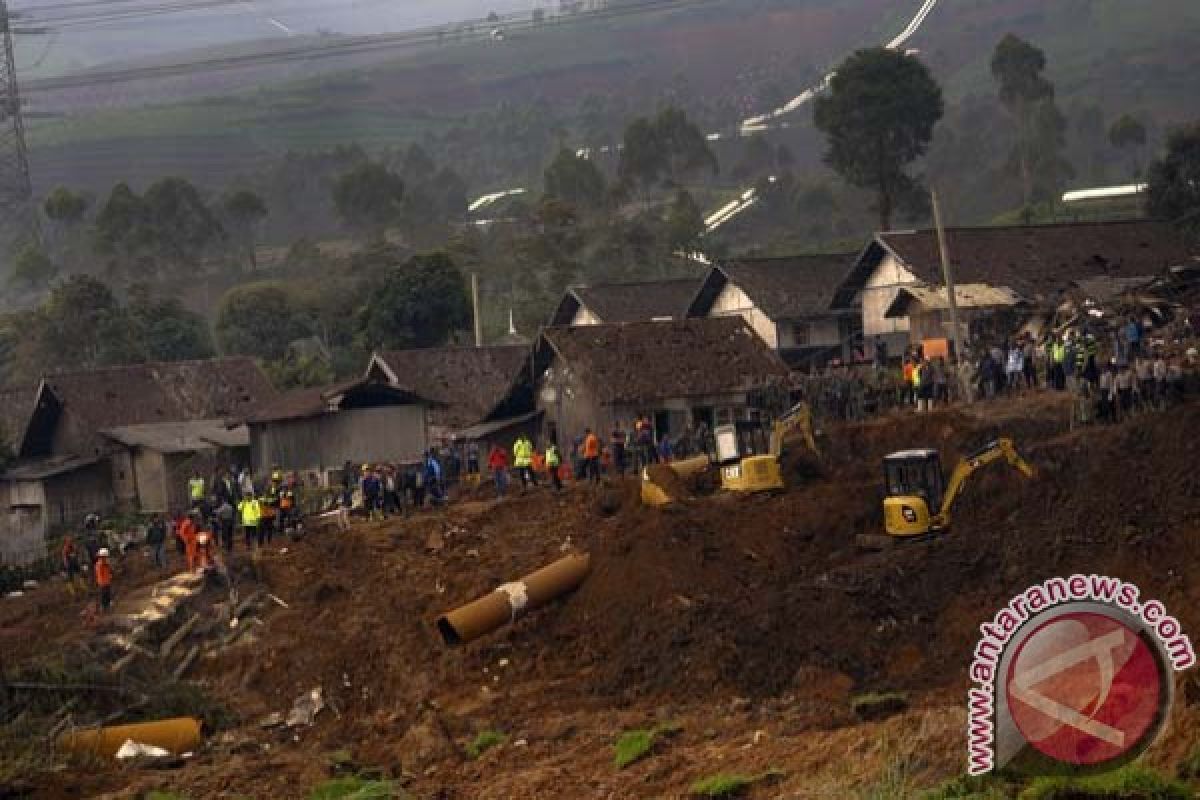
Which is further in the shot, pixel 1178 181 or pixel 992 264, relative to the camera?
pixel 1178 181

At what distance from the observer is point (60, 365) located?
8081 cm

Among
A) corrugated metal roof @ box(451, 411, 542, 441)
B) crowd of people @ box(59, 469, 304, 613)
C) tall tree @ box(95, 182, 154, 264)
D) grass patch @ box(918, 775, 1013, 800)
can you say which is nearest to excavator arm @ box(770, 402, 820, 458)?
crowd of people @ box(59, 469, 304, 613)

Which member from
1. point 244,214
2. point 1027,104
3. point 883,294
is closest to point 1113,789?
point 883,294

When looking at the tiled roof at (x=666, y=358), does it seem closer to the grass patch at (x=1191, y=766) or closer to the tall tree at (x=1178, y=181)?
the tall tree at (x=1178, y=181)

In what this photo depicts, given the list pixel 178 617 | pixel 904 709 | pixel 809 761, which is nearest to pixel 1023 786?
pixel 809 761

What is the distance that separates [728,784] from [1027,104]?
378ft

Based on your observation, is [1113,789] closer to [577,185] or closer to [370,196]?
[577,185]

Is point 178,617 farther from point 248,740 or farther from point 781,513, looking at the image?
point 781,513

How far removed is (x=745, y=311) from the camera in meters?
57.5

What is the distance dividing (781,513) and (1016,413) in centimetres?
634

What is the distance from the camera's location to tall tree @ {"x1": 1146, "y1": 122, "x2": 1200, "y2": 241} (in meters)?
64.9

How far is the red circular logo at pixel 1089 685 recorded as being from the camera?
11.8m

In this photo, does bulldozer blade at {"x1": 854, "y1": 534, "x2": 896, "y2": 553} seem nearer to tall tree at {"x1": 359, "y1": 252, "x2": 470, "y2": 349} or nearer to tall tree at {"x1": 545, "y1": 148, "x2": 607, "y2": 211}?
tall tree at {"x1": 359, "y1": 252, "x2": 470, "y2": 349}

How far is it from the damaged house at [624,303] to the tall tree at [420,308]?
3.82 metres
